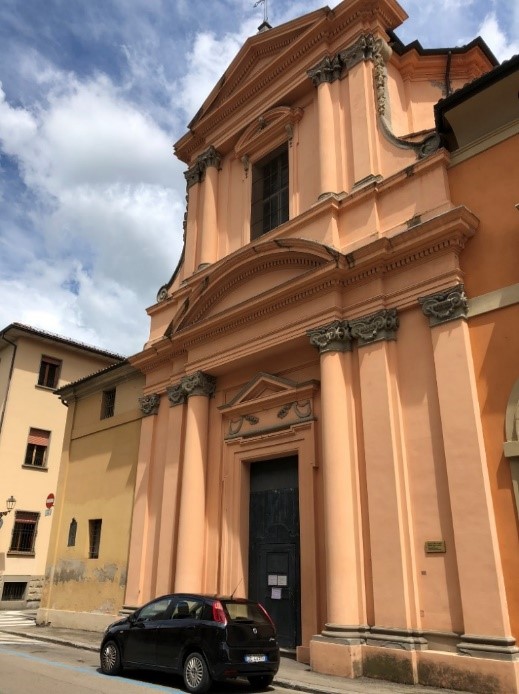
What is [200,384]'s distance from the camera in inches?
531

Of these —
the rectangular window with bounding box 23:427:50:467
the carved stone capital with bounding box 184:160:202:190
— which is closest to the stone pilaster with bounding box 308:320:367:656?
the carved stone capital with bounding box 184:160:202:190

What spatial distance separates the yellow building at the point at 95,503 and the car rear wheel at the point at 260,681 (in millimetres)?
7069

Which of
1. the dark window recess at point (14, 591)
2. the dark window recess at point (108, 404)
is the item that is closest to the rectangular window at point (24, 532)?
the dark window recess at point (14, 591)

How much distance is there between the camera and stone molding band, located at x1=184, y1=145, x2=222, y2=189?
16.2m

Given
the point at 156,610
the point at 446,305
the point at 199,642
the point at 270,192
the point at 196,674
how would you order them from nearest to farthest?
the point at 196,674 → the point at 199,642 → the point at 156,610 → the point at 446,305 → the point at 270,192

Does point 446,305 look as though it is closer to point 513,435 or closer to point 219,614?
point 513,435

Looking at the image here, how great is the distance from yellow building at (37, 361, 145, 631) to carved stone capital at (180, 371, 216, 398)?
5.85 feet

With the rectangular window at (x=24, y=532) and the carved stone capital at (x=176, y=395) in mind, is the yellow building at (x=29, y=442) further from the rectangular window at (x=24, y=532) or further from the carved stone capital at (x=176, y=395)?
the carved stone capital at (x=176, y=395)

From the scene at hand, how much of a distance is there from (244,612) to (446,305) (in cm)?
556

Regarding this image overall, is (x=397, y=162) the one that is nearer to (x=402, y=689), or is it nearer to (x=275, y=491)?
(x=275, y=491)

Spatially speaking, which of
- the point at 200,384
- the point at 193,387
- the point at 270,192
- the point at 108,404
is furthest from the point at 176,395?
the point at 270,192

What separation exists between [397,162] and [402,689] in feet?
29.5

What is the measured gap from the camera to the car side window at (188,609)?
7.98 meters

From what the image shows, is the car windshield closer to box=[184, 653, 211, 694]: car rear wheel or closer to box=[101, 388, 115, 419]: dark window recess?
box=[184, 653, 211, 694]: car rear wheel
